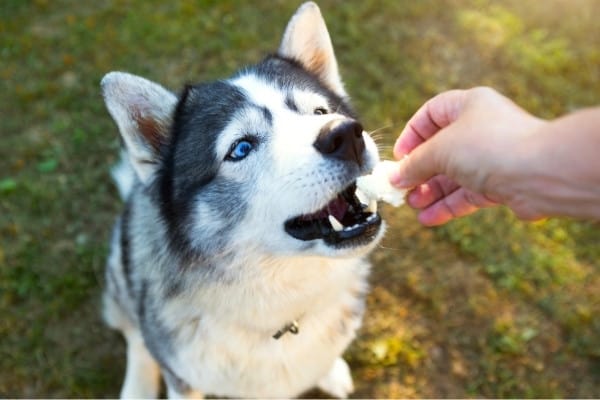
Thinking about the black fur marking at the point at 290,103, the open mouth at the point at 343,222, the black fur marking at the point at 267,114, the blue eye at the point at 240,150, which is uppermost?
the black fur marking at the point at 267,114

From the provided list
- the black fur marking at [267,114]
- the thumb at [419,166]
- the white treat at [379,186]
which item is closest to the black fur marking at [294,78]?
the black fur marking at [267,114]

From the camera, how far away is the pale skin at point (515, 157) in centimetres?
175

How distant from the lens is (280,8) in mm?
6023

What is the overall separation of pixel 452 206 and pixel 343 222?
0.80 meters

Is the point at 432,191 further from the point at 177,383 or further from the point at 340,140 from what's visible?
the point at 177,383

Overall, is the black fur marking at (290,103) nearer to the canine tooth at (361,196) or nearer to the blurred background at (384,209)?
the canine tooth at (361,196)

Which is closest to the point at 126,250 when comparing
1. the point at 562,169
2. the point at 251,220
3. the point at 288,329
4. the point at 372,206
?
the point at 288,329

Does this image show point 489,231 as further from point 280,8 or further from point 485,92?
point 280,8

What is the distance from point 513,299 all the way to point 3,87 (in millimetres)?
4993

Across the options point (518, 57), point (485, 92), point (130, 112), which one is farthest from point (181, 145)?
point (518, 57)

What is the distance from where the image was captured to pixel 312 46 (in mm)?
3084

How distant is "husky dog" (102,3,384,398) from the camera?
2424mm

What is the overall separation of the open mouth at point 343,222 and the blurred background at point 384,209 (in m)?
1.62

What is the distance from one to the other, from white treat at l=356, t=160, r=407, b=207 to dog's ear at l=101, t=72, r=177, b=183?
102 centimetres
